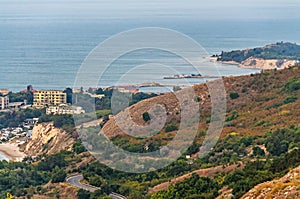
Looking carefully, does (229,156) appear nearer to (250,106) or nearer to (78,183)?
(78,183)

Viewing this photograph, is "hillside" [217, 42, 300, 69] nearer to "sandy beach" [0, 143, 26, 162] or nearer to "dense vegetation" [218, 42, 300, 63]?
"dense vegetation" [218, 42, 300, 63]

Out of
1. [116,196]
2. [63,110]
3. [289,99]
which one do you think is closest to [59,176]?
[116,196]

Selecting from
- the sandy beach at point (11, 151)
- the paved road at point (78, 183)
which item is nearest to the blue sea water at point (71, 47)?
the sandy beach at point (11, 151)

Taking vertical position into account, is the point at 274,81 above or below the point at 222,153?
above

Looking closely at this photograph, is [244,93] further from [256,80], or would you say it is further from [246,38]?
[246,38]

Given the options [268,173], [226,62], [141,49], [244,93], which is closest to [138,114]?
[244,93]

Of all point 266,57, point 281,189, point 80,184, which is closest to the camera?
point 281,189
